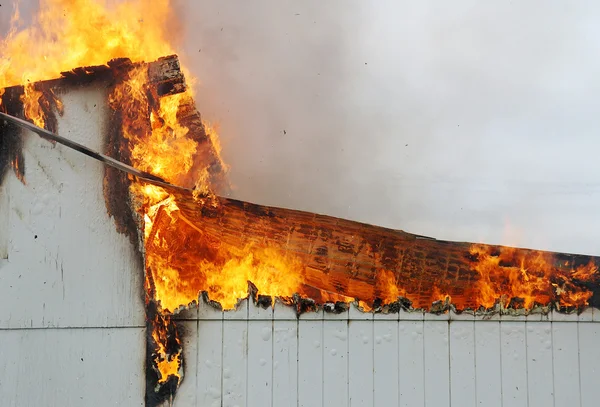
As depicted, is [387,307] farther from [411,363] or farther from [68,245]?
[68,245]

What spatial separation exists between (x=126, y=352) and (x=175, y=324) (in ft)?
1.63

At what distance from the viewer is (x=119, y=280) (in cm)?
430

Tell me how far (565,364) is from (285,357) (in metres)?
2.84

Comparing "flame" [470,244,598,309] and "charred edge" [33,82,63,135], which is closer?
"charred edge" [33,82,63,135]

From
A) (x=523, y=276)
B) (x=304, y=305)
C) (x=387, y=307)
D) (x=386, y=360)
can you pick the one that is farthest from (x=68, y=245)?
(x=523, y=276)

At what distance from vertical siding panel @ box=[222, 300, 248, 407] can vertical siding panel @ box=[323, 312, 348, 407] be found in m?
0.75

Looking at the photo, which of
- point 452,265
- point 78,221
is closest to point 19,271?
point 78,221

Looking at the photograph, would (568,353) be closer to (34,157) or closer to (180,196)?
(180,196)

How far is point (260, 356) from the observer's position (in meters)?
4.35

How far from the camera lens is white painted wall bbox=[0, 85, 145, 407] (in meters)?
4.21

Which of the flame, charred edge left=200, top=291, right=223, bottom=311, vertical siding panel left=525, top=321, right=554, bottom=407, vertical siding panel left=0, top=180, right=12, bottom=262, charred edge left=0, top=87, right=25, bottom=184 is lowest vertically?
vertical siding panel left=525, top=321, right=554, bottom=407

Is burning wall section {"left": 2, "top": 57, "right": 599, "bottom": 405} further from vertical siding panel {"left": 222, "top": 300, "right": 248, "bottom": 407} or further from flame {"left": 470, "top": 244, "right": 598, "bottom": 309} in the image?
vertical siding panel {"left": 222, "top": 300, "right": 248, "bottom": 407}

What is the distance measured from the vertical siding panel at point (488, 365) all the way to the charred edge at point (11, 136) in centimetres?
475

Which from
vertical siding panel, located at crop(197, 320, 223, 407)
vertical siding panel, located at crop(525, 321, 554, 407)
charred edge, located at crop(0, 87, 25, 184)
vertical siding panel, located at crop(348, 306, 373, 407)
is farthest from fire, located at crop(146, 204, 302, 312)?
vertical siding panel, located at crop(525, 321, 554, 407)
